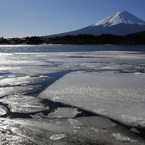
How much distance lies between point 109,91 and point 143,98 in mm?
1535

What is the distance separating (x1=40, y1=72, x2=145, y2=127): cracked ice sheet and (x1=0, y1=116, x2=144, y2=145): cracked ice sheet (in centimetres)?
61

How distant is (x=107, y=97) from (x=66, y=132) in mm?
3273

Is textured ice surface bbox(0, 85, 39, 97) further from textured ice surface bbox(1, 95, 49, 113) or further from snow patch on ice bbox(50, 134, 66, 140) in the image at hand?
snow patch on ice bbox(50, 134, 66, 140)

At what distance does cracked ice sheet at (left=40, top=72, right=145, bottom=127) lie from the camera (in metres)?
6.65

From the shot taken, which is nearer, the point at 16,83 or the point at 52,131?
the point at 52,131

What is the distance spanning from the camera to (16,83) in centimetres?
1140

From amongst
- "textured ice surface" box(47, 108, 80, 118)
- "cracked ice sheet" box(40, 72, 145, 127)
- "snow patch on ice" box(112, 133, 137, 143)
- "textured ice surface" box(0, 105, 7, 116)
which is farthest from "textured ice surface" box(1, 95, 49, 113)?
"snow patch on ice" box(112, 133, 137, 143)

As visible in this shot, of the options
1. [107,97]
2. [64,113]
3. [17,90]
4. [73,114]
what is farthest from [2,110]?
[107,97]

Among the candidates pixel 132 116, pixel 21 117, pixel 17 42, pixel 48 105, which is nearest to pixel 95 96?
pixel 48 105

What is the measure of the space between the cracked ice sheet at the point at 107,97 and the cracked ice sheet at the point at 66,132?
61 cm

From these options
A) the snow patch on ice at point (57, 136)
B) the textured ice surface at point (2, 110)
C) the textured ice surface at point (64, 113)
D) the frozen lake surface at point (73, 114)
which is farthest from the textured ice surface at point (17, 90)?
the snow patch on ice at point (57, 136)

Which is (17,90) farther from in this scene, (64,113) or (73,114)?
(73,114)

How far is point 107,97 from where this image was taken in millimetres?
8469

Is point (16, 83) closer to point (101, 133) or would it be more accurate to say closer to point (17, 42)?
point (101, 133)
